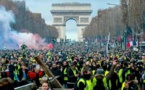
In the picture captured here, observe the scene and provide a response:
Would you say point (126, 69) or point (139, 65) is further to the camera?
point (139, 65)

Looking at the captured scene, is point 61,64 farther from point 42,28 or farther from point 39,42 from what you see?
point 42,28

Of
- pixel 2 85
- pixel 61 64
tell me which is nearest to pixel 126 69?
pixel 61 64

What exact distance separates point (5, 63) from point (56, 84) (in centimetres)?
955

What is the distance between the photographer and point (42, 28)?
510 ft

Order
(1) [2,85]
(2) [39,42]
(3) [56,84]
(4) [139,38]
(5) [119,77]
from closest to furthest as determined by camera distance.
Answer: (1) [2,85]
(3) [56,84]
(5) [119,77]
(4) [139,38]
(2) [39,42]

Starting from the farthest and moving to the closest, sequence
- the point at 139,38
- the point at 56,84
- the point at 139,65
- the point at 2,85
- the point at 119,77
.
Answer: the point at 139,38 → the point at 139,65 → the point at 119,77 → the point at 56,84 → the point at 2,85

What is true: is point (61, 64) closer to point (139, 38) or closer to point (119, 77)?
point (119, 77)

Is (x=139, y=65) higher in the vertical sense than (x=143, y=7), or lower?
lower

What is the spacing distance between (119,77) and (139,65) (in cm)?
400

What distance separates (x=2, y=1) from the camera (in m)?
103

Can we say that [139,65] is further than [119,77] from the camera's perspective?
Yes

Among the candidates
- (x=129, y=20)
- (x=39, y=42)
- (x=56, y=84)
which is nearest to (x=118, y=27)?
(x=39, y=42)

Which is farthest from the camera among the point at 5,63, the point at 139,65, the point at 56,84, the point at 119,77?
the point at 5,63

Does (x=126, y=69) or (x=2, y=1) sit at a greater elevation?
(x=2, y=1)
